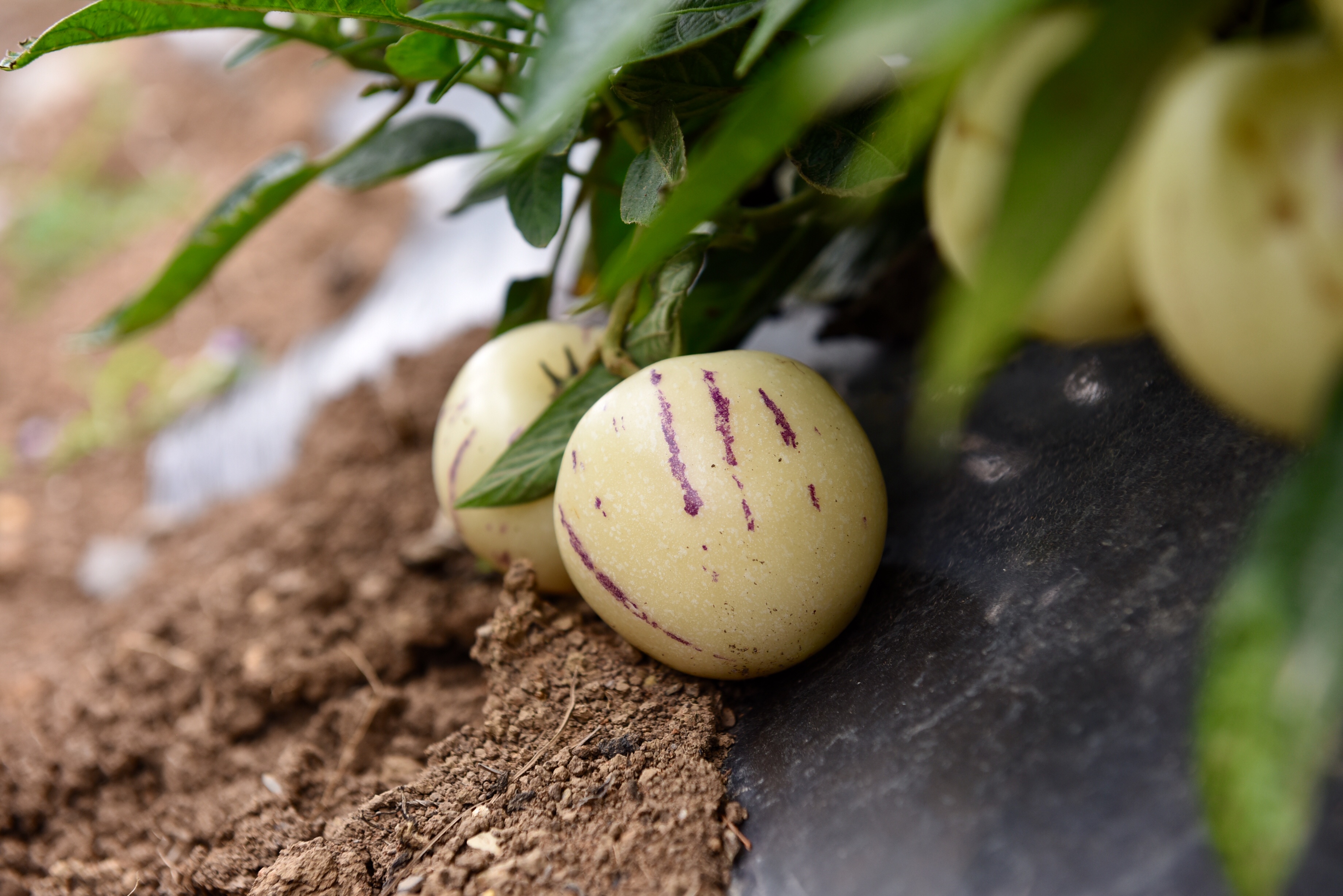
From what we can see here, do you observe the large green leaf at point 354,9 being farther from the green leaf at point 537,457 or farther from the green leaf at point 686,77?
the green leaf at point 537,457

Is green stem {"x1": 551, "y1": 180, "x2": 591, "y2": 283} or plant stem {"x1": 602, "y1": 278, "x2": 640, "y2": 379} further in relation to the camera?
green stem {"x1": 551, "y1": 180, "x2": 591, "y2": 283}

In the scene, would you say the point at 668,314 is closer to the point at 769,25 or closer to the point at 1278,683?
the point at 769,25

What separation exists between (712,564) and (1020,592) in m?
0.19

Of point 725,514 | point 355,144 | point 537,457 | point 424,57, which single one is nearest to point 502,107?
point 424,57

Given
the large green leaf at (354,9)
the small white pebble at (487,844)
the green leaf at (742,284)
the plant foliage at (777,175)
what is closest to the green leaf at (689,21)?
the plant foliage at (777,175)

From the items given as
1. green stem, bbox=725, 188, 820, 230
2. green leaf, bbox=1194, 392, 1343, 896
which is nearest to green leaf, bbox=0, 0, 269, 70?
green stem, bbox=725, 188, 820, 230

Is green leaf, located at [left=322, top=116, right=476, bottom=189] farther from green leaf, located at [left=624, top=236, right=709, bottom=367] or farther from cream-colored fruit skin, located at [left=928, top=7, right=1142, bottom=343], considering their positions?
cream-colored fruit skin, located at [left=928, top=7, right=1142, bottom=343]

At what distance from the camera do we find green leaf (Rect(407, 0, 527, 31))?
2.05ft

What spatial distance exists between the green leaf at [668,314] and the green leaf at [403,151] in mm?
284

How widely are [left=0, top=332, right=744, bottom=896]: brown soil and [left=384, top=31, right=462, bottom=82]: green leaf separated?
0.41 meters

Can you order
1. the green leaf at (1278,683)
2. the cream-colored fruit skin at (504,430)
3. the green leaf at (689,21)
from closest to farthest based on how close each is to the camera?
1. the green leaf at (1278,683)
2. the green leaf at (689,21)
3. the cream-colored fruit skin at (504,430)

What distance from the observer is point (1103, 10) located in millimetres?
327

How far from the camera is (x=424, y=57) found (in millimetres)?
702

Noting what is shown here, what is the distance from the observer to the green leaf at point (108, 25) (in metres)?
0.56
